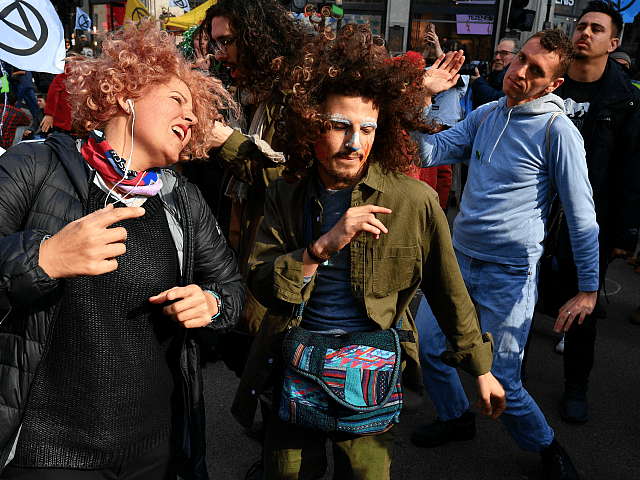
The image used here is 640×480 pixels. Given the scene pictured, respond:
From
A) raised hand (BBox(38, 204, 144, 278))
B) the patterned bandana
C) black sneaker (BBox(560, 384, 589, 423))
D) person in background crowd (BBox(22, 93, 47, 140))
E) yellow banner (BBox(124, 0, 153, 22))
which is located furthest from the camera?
yellow banner (BBox(124, 0, 153, 22))

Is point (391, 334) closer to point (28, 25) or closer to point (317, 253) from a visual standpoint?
point (317, 253)

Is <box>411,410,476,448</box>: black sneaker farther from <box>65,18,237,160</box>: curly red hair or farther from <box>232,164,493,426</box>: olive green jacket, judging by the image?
<box>65,18,237,160</box>: curly red hair

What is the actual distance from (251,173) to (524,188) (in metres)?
1.34

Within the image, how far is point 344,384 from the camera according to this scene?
5.43 feet

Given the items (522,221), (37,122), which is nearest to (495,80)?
(522,221)

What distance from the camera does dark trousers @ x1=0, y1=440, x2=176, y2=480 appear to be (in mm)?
1483

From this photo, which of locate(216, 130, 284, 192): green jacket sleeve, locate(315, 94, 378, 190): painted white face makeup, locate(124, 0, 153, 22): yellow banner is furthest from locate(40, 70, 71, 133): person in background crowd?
locate(124, 0, 153, 22): yellow banner

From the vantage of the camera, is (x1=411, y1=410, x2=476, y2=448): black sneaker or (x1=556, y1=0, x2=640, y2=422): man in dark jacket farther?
(x1=556, y1=0, x2=640, y2=422): man in dark jacket

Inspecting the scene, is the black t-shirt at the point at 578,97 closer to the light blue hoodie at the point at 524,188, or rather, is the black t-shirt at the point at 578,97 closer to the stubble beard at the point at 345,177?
the light blue hoodie at the point at 524,188

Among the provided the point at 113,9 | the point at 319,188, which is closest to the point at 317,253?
the point at 319,188

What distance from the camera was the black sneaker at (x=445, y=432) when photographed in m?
3.07

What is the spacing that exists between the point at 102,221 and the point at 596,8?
3.60m

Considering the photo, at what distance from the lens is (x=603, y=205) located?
3.42 metres

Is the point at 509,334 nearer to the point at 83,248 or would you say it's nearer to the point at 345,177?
the point at 345,177
